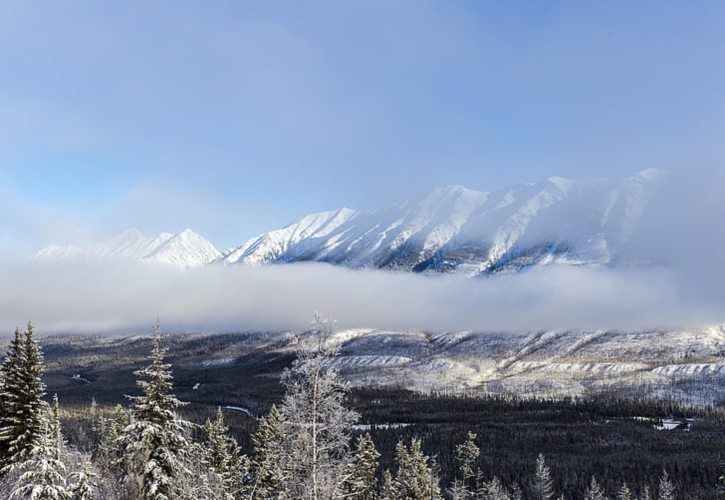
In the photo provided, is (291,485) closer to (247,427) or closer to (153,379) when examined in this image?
(153,379)

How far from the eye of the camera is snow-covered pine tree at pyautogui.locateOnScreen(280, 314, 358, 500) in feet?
63.9

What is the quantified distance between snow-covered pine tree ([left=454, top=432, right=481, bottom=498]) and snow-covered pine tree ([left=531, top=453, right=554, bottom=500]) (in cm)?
1268

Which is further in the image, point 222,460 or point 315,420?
point 222,460

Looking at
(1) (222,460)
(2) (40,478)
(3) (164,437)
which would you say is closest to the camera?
(2) (40,478)

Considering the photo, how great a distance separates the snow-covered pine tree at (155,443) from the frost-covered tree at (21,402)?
5914 mm

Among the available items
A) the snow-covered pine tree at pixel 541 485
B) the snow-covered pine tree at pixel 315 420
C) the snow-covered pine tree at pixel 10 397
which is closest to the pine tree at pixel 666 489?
the snow-covered pine tree at pixel 541 485

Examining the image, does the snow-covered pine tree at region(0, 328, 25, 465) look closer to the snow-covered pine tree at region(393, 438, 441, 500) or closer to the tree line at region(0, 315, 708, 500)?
the tree line at region(0, 315, 708, 500)

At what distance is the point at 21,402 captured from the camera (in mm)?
29109

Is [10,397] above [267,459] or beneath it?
above

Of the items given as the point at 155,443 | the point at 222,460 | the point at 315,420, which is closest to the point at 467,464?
the point at 222,460

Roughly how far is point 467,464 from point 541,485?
16.8 meters

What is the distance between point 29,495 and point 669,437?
213358mm

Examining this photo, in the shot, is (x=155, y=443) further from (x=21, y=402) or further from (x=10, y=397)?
(x=10, y=397)

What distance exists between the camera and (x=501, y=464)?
158000 millimetres
